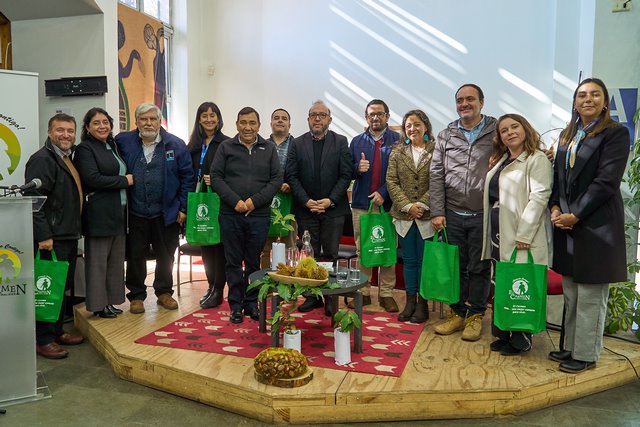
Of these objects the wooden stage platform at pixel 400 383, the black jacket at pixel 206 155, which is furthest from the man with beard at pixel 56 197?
the black jacket at pixel 206 155

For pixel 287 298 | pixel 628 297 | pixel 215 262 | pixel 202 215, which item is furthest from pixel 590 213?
pixel 215 262

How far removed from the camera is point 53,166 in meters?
3.65

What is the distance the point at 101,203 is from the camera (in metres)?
3.95

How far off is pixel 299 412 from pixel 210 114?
2.49 meters

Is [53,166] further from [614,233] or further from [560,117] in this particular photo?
[560,117]

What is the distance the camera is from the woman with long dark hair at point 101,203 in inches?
154

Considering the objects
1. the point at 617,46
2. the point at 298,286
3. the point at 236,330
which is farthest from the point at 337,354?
the point at 617,46

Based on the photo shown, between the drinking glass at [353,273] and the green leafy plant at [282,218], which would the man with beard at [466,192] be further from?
the green leafy plant at [282,218]

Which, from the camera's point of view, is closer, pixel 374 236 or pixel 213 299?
pixel 374 236

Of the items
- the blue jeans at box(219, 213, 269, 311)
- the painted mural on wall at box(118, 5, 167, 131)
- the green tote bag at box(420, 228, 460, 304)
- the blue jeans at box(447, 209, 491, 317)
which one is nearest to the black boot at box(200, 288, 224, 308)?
the blue jeans at box(219, 213, 269, 311)

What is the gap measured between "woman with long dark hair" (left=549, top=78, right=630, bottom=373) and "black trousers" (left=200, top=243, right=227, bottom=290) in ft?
8.17

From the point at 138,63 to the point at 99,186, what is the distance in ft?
11.6

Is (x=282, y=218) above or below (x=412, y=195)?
below

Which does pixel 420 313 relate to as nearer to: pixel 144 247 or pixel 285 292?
pixel 285 292
